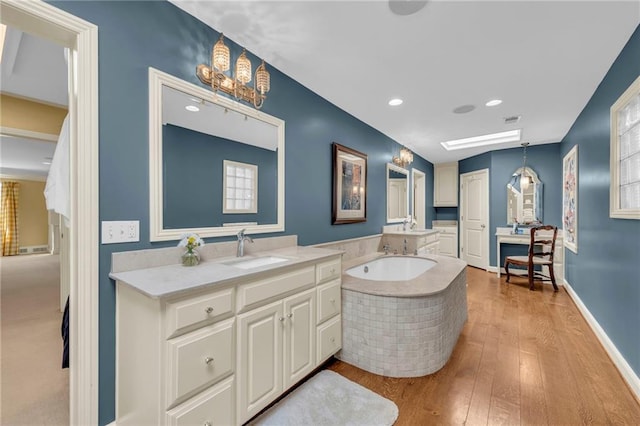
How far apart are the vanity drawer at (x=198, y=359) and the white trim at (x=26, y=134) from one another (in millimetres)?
3142

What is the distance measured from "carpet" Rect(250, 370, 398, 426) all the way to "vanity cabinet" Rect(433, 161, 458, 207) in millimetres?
5549

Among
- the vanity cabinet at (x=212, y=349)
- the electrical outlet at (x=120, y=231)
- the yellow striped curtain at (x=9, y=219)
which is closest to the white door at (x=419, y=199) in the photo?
the vanity cabinet at (x=212, y=349)

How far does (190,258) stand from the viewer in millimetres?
1570

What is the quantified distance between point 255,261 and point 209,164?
76 centimetres

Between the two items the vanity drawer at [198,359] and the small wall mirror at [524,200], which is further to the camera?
the small wall mirror at [524,200]

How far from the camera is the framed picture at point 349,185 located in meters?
3.08

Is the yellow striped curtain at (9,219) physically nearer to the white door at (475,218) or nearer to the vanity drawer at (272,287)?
the vanity drawer at (272,287)

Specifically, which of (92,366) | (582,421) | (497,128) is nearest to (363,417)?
(582,421)

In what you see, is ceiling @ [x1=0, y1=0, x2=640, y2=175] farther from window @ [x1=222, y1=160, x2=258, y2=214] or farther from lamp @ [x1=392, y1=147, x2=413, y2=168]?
lamp @ [x1=392, y1=147, x2=413, y2=168]

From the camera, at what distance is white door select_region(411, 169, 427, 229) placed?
5.73 m

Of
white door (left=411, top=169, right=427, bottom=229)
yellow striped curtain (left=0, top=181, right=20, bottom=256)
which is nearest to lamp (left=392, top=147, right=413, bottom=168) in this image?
white door (left=411, top=169, right=427, bottom=229)

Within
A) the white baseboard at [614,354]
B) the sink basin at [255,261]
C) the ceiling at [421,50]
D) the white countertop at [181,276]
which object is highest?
the ceiling at [421,50]

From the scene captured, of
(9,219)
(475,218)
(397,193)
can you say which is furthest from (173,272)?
(9,219)

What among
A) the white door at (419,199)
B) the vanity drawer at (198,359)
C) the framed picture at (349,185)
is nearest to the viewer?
the vanity drawer at (198,359)
